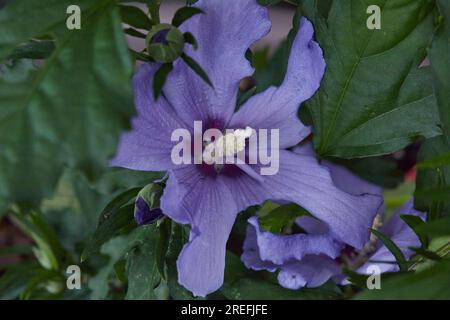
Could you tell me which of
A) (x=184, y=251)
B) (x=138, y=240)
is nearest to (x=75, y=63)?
(x=184, y=251)

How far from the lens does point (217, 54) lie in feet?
1.86

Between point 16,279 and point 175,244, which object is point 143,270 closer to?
point 175,244

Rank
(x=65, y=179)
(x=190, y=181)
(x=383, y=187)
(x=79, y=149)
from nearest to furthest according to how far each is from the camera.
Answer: (x=79, y=149), (x=190, y=181), (x=383, y=187), (x=65, y=179)

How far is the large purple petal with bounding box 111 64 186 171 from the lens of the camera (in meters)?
0.54

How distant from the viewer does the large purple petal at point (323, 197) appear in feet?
1.91

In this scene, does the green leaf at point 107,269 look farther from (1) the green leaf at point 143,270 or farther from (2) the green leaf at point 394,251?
(2) the green leaf at point 394,251

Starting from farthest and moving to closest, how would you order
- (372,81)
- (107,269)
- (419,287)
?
(107,269) < (372,81) < (419,287)

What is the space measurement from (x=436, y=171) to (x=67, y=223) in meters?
0.60

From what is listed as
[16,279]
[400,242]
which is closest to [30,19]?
[400,242]

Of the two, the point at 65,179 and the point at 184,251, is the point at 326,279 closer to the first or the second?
the point at 184,251

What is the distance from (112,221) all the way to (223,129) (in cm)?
12

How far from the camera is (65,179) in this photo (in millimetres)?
1106

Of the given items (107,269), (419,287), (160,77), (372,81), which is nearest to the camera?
(419,287)

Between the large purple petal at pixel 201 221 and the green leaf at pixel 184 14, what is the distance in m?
0.11
